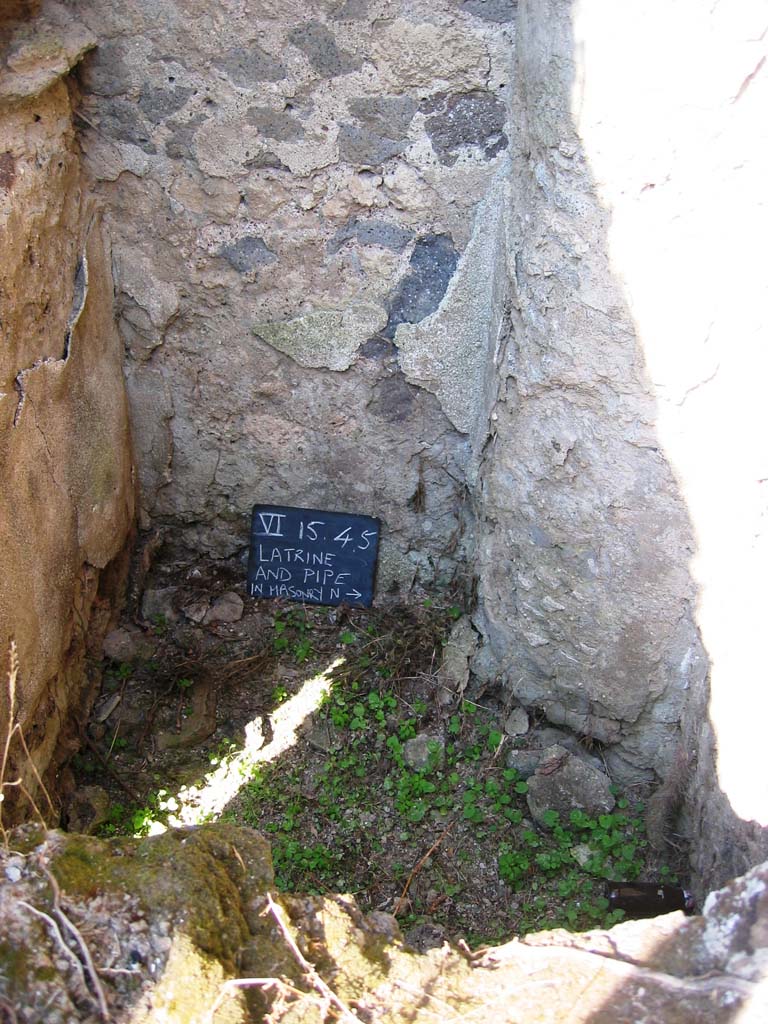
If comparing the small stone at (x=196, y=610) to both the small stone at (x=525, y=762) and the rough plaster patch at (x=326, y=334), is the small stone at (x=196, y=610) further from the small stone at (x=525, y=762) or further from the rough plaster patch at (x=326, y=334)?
the small stone at (x=525, y=762)

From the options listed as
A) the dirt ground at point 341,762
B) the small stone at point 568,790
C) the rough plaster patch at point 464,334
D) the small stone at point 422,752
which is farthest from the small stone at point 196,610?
the small stone at point 568,790

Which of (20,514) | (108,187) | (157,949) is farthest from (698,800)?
(108,187)

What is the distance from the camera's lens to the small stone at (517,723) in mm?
2539

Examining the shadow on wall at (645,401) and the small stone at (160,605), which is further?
the small stone at (160,605)

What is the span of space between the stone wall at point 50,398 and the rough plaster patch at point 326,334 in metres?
0.46

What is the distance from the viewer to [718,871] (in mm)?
1992

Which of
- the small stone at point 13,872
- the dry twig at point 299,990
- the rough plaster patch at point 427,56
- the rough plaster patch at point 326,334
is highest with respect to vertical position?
the rough plaster patch at point 427,56

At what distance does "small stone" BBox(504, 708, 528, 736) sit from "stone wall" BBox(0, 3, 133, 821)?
1.16 m

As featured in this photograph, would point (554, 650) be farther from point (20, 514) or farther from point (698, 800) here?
point (20, 514)

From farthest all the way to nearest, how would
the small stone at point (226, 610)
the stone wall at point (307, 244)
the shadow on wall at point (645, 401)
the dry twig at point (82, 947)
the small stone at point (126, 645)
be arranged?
1. the small stone at point (226, 610)
2. the small stone at point (126, 645)
3. the stone wall at point (307, 244)
4. the shadow on wall at point (645, 401)
5. the dry twig at point (82, 947)

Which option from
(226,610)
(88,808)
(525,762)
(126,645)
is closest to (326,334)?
(226,610)

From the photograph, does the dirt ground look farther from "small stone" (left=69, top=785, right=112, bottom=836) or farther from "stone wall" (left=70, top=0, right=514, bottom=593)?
"stone wall" (left=70, top=0, right=514, bottom=593)

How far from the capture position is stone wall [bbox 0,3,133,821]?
2.08 meters

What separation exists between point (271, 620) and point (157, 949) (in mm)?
1653
